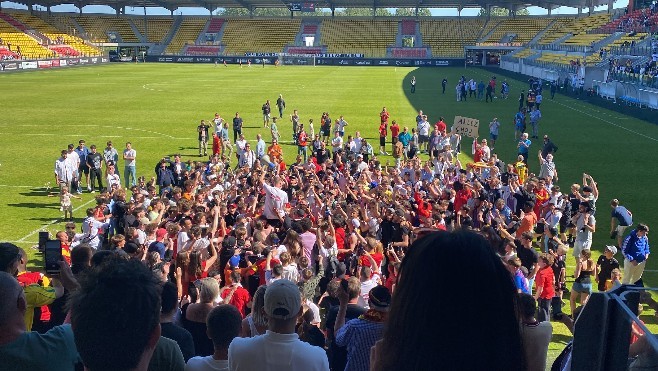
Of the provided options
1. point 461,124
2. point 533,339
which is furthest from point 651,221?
point 533,339

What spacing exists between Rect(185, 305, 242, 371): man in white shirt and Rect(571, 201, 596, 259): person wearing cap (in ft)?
31.0

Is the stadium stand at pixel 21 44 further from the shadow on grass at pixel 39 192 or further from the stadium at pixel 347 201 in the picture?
the shadow on grass at pixel 39 192

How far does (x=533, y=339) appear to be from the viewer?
3.80 metres

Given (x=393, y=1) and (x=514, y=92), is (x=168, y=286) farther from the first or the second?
(x=393, y=1)

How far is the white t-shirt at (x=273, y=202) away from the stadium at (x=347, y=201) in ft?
0.16

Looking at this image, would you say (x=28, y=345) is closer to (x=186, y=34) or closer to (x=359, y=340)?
(x=359, y=340)

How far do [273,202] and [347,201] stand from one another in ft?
8.19

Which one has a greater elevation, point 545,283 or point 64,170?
point 64,170

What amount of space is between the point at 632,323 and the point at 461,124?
21.1 m

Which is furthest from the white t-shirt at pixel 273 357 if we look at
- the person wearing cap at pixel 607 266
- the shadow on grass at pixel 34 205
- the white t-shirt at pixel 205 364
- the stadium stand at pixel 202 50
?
the stadium stand at pixel 202 50

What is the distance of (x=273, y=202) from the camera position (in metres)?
12.5

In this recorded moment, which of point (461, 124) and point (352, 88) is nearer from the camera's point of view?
point (461, 124)

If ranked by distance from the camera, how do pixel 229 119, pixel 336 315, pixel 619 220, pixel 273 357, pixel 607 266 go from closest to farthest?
pixel 273 357 → pixel 336 315 → pixel 607 266 → pixel 619 220 → pixel 229 119

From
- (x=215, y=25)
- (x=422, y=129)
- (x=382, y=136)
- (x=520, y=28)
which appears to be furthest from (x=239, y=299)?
(x=215, y=25)
